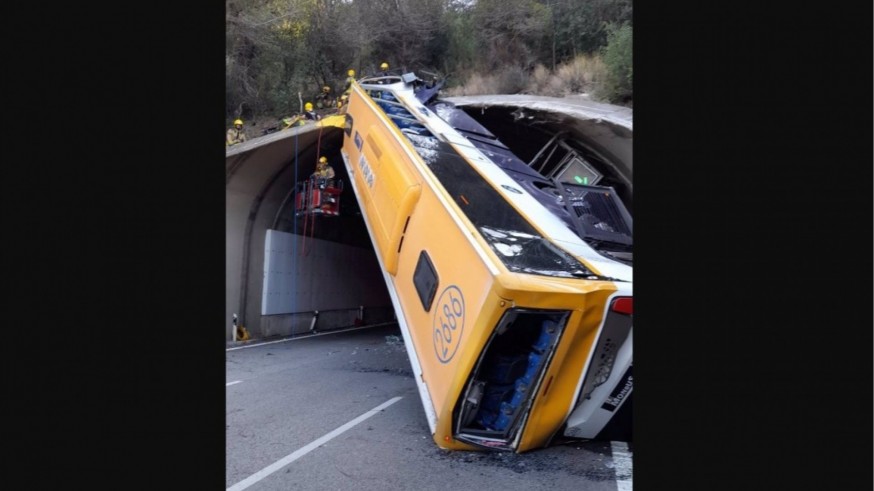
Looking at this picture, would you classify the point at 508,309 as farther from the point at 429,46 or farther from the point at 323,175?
the point at 429,46

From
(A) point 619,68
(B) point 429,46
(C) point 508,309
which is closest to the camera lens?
(C) point 508,309

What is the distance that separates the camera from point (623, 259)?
4418 mm

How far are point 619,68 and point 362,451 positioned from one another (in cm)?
752

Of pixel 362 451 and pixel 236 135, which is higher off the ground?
pixel 236 135

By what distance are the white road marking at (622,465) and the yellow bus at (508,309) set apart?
0.20 metres

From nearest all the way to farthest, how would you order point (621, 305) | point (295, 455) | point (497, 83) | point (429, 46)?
point (621, 305)
point (295, 455)
point (497, 83)
point (429, 46)

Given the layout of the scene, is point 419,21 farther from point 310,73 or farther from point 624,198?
point 624,198

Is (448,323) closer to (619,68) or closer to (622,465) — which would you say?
(622,465)

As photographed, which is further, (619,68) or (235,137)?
(235,137)

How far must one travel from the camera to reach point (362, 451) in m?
3.91

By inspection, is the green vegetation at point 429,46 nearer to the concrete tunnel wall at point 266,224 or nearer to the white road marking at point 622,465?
the concrete tunnel wall at point 266,224

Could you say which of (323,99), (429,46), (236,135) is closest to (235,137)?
(236,135)

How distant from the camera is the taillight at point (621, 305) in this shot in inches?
136

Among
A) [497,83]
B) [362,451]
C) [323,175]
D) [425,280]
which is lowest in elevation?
[362,451]
